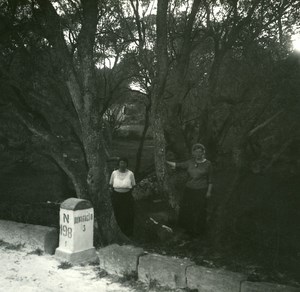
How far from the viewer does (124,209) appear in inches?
327

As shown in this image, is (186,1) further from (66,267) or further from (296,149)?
(66,267)

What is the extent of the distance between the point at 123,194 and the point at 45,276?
2.61 m

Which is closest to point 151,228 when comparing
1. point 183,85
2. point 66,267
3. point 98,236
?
point 98,236

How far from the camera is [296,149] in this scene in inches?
623

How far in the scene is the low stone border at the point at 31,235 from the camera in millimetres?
7286

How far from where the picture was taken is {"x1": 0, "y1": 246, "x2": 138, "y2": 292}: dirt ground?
5566 mm

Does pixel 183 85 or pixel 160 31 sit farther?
pixel 183 85

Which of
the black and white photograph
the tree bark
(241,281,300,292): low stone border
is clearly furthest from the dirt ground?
the tree bark

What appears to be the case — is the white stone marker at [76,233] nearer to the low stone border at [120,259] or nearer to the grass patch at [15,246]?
the low stone border at [120,259]

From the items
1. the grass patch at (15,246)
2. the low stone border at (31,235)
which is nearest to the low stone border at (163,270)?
the low stone border at (31,235)

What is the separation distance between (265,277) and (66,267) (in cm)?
306

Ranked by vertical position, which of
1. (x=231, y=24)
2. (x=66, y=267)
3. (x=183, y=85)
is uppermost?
(x=231, y=24)

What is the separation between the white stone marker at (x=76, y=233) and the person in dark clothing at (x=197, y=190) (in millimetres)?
2026

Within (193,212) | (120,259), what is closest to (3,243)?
(120,259)
